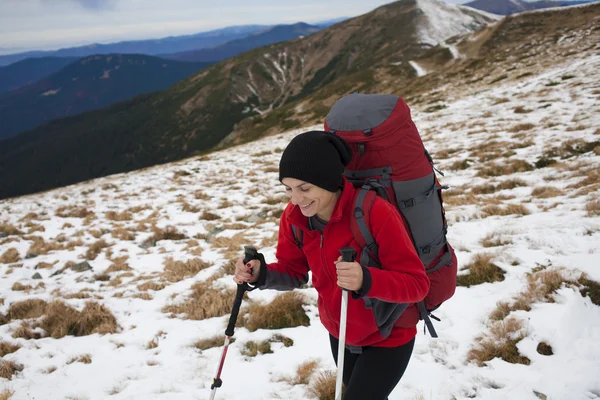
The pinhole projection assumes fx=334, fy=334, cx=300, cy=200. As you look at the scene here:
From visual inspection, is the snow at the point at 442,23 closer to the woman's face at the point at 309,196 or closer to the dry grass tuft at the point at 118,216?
the dry grass tuft at the point at 118,216

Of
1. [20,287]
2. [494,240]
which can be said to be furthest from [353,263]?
[20,287]

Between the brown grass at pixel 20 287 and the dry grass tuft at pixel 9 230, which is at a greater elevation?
the dry grass tuft at pixel 9 230

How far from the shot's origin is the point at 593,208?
21.3 ft

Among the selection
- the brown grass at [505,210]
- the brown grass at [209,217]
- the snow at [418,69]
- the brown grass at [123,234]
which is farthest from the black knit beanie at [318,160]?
the snow at [418,69]

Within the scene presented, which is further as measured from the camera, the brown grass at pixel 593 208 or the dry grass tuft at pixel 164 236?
the dry grass tuft at pixel 164 236

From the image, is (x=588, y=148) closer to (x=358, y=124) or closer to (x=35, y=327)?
(x=358, y=124)

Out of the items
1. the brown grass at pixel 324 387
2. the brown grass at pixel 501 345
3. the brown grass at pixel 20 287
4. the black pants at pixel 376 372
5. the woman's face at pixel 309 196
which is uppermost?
the woman's face at pixel 309 196

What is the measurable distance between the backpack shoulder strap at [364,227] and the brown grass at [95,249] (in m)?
10.2

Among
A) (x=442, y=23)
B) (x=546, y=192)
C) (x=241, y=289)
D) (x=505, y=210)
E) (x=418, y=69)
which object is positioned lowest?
(x=505, y=210)

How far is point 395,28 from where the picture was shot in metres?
176

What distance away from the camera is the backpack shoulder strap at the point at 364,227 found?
227 centimetres

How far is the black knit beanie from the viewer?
7.69 feet

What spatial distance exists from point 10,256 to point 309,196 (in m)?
12.1

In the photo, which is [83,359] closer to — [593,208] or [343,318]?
[343,318]
